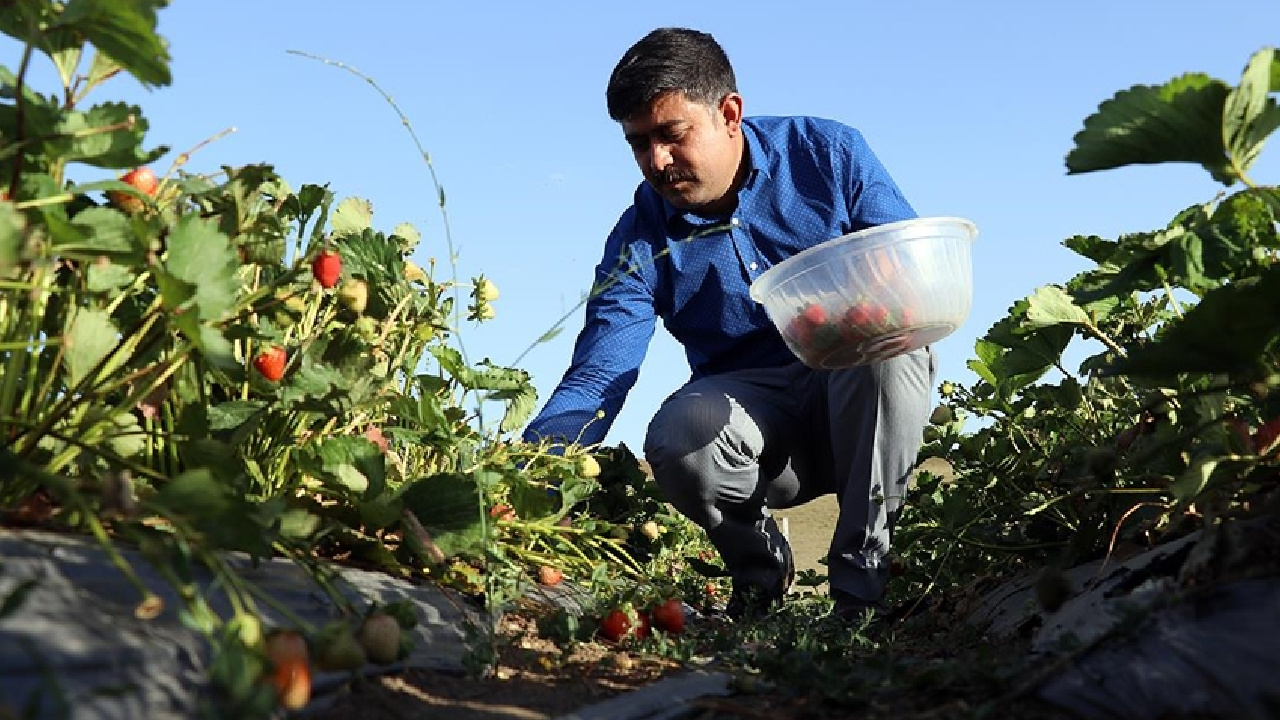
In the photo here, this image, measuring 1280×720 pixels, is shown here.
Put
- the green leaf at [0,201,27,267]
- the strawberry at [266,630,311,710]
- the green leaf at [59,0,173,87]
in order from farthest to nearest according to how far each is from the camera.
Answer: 1. the green leaf at [59,0,173,87]
2. the green leaf at [0,201,27,267]
3. the strawberry at [266,630,311,710]

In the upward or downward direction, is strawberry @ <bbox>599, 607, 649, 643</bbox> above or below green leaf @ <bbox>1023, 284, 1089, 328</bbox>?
below

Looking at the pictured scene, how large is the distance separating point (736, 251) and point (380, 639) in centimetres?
217

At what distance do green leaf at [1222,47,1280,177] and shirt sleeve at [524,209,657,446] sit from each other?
197 centimetres

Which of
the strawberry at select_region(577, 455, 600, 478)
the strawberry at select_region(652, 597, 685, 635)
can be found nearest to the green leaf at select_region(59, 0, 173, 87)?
the strawberry at select_region(652, 597, 685, 635)

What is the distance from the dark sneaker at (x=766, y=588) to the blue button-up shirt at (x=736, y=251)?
0.47m

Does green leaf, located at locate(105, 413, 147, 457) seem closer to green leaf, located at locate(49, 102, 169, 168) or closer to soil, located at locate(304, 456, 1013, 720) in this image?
green leaf, located at locate(49, 102, 169, 168)

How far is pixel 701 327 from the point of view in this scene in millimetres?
3809

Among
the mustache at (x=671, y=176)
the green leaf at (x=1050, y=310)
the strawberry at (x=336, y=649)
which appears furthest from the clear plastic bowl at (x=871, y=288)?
the strawberry at (x=336, y=649)

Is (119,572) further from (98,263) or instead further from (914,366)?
(914,366)

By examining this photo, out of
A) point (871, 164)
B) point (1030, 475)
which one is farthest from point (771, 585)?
point (871, 164)

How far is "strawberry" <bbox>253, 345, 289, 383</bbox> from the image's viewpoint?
227cm

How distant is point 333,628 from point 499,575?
0.80 metres

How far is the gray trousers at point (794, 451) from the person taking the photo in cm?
325

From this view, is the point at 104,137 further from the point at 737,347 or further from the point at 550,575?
the point at 737,347
